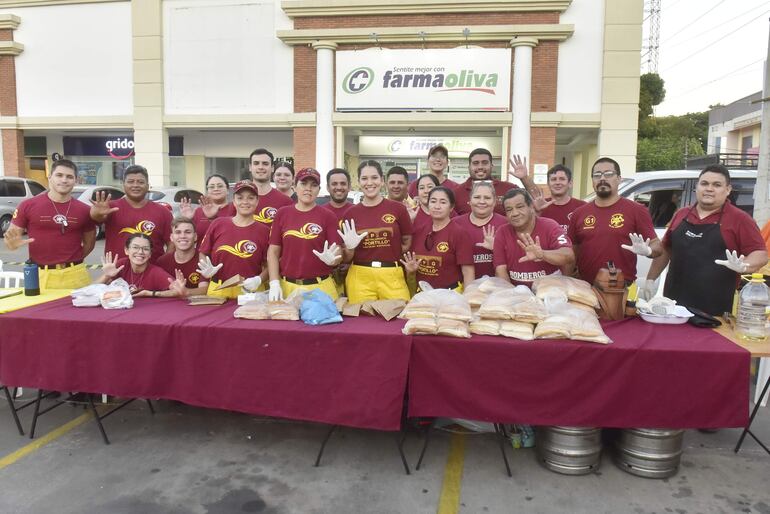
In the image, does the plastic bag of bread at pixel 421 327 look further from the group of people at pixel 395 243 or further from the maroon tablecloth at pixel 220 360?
→ the group of people at pixel 395 243

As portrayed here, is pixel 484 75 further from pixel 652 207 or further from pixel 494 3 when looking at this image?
pixel 652 207

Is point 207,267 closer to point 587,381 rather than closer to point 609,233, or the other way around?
point 587,381

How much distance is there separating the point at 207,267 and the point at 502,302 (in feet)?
7.63

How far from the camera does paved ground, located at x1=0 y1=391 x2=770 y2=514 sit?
10.4 feet

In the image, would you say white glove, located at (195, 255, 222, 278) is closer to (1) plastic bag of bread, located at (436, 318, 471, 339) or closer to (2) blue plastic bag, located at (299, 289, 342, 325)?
(2) blue plastic bag, located at (299, 289, 342, 325)

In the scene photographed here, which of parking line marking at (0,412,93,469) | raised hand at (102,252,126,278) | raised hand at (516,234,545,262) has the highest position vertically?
raised hand at (516,234,545,262)

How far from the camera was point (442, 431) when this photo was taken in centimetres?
420

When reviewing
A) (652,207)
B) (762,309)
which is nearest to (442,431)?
(762,309)

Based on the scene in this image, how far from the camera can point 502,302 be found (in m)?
3.44

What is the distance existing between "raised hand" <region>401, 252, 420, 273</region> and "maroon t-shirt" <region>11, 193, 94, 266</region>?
3061mm

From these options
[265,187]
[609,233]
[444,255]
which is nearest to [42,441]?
[265,187]

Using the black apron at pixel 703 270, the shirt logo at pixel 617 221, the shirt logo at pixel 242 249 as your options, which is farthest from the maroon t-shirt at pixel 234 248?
the black apron at pixel 703 270

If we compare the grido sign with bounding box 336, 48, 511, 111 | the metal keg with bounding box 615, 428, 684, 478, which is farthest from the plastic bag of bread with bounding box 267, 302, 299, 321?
the grido sign with bounding box 336, 48, 511, 111

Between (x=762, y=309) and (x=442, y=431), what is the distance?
2284 millimetres
